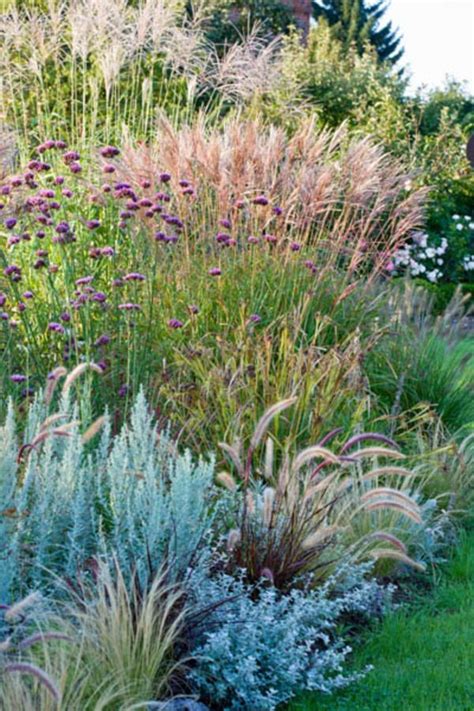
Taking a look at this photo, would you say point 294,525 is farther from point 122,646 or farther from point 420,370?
point 420,370

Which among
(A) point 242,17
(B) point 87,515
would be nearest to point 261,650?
(B) point 87,515

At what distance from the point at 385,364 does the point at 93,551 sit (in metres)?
3.70

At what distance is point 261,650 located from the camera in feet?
11.2

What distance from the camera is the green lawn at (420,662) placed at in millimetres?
3402

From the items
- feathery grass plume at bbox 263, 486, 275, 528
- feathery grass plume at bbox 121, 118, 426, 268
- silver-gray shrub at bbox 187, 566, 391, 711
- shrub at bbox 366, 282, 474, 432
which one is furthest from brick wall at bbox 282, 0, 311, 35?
silver-gray shrub at bbox 187, 566, 391, 711

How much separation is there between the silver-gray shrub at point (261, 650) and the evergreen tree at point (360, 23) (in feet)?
147

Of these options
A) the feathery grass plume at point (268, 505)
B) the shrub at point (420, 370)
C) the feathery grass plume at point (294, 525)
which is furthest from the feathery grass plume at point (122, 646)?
the shrub at point (420, 370)

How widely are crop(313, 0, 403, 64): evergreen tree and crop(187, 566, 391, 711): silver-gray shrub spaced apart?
4480cm

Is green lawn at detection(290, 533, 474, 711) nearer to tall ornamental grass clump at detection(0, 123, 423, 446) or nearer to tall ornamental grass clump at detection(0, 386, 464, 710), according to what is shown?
tall ornamental grass clump at detection(0, 386, 464, 710)

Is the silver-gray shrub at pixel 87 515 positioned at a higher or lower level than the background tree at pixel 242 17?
lower

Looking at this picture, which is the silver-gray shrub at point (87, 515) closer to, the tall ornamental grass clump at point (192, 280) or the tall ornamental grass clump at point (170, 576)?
the tall ornamental grass clump at point (170, 576)

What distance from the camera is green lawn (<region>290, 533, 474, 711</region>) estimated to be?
340 centimetres

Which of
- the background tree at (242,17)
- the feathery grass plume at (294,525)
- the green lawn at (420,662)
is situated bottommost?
the green lawn at (420,662)

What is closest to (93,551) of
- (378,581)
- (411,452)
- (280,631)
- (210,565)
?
(210,565)
